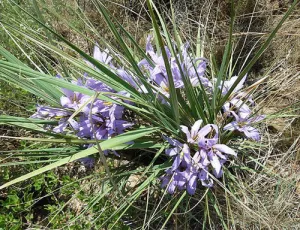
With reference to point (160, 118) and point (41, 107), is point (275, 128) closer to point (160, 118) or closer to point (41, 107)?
point (160, 118)

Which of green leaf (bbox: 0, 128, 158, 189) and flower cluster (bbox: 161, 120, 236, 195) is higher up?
green leaf (bbox: 0, 128, 158, 189)

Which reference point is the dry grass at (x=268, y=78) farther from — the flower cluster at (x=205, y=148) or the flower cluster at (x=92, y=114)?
the flower cluster at (x=92, y=114)

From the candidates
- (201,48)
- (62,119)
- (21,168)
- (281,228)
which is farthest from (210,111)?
(21,168)

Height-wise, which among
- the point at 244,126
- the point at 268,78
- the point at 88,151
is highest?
the point at 88,151

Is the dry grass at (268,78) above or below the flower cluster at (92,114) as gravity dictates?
below

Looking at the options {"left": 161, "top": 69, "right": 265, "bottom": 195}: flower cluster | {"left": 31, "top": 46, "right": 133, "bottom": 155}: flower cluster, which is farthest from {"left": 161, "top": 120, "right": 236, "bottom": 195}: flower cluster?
{"left": 31, "top": 46, "right": 133, "bottom": 155}: flower cluster

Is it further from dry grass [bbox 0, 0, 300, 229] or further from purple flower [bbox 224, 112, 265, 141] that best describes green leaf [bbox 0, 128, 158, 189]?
dry grass [bbox 0, 0, 300, 229]

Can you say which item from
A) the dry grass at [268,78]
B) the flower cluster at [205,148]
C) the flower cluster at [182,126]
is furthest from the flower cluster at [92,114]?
the dry grass at [268,78]

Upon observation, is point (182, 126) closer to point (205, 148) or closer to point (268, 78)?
point (205, 148)

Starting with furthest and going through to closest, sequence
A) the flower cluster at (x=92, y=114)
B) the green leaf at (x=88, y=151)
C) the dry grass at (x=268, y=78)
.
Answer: the dry grass at (x=268, y=78) < the flower cluster at (x=92, y=114) < the green leaf at (x=88, y=151)

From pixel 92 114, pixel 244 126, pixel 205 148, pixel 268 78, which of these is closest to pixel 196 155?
pixel 205 148

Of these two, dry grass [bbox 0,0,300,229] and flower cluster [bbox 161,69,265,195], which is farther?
dry grass [bbox 0,0,300,229]

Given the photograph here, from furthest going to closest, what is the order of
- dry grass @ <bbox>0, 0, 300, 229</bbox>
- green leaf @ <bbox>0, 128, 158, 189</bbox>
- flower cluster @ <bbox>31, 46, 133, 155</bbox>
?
dry grass @ <bbox>0, 0, 300, 229</bbox>
flower cluster @ <bbox>31, 46, 133, 155</bbox>
green leaf @ <bbox>0, 128, 158, 189</bbox>
